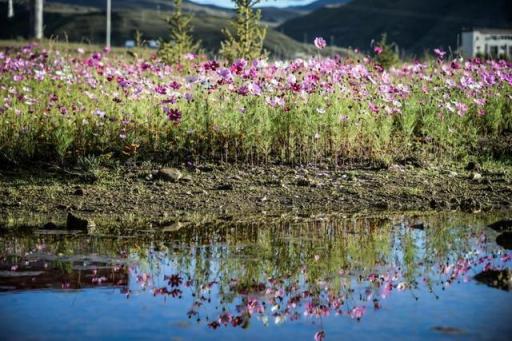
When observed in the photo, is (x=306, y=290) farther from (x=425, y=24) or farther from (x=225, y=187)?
(x=425, y=24)

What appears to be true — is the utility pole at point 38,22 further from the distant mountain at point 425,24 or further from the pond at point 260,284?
the distant mountain at point 425,24

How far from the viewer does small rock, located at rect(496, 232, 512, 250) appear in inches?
218

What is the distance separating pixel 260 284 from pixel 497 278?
1.32 meters

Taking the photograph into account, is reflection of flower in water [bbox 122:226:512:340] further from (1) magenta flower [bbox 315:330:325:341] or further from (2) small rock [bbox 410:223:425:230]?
(2) small rock [bbox 410:223:425:230]

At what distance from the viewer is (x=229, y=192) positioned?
7.58 metres

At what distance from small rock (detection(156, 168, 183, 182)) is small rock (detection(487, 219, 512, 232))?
3052 mm

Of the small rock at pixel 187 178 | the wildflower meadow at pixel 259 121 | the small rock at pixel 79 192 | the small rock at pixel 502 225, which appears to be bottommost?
the small rock at pixel 502 225

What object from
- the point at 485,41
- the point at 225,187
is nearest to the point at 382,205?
the point at 225,187

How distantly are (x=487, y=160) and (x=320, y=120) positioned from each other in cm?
210

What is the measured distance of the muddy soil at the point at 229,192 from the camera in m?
6.82

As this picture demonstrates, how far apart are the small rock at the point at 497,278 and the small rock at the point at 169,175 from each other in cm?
382

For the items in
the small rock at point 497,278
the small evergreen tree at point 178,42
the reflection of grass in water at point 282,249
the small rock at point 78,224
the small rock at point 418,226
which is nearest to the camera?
the small rock at point 497,278

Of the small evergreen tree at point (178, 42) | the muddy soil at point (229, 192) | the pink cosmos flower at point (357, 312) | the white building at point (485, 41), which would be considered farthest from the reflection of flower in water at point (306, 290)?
the white building at point (485, 41)

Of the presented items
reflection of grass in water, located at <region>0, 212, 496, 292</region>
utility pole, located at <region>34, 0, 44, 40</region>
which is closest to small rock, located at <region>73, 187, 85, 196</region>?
reflection of grass in water, located at <region>0, 212, 496, 292</region>
